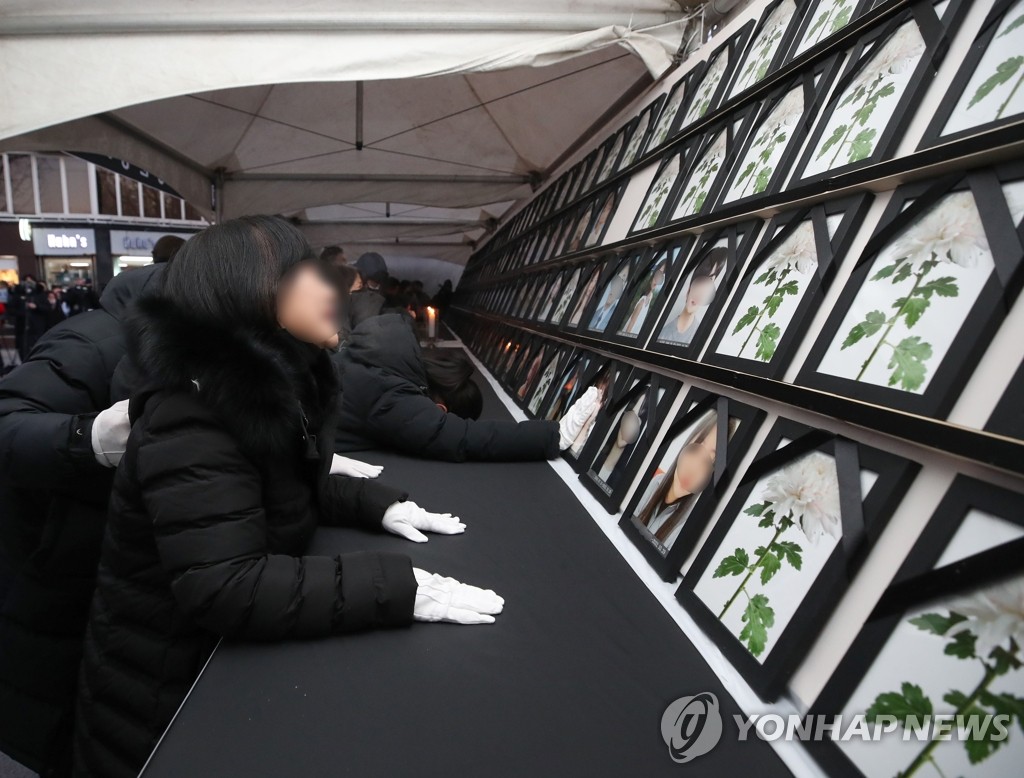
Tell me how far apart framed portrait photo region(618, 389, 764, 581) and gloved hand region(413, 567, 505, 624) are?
15.2 inches

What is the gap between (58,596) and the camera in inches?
59.9

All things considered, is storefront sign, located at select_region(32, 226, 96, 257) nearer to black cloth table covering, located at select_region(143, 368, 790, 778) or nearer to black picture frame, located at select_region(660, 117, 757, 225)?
black picture frame, located at select_region(660, 117, 757, 225)

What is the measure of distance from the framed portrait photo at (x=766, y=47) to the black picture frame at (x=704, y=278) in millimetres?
504

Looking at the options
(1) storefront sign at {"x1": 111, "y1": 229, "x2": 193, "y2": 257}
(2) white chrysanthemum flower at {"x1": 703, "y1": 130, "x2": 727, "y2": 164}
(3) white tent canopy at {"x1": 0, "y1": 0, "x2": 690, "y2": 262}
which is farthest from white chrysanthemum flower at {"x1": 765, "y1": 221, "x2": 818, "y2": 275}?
(1) storefront sign at {"x1": 111, "y1": 229, "x2": 193, "y2": 257}

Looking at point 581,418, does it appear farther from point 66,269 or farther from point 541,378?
point 66,269

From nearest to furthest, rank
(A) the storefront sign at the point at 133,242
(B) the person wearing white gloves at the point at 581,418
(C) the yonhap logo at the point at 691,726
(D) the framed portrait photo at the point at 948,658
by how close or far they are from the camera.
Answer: (D) the framed portrait photo at the point at 948,658, (C) the yonhap logo at the point at 691,726, (B) the person wearing white gloves at the point at 581,418, (A) the storefront sign at the point at 133,242

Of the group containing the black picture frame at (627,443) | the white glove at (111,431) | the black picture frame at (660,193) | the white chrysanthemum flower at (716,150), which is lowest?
the white glove at (111,431)

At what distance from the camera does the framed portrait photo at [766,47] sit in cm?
166

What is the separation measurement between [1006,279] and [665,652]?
786 mm

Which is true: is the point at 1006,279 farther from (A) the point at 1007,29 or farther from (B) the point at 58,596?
(B) the point at 58,596

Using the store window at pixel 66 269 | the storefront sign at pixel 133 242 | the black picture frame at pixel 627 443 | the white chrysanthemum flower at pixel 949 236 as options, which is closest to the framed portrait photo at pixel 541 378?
the black picture frame at pixel 627 443

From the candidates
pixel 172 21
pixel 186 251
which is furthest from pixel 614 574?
pixel 172 21

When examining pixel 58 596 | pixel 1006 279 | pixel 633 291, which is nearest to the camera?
pixel 1006 279

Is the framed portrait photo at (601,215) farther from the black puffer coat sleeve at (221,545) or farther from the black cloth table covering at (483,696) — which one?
the black puffer coat sleeve at (221,545)
